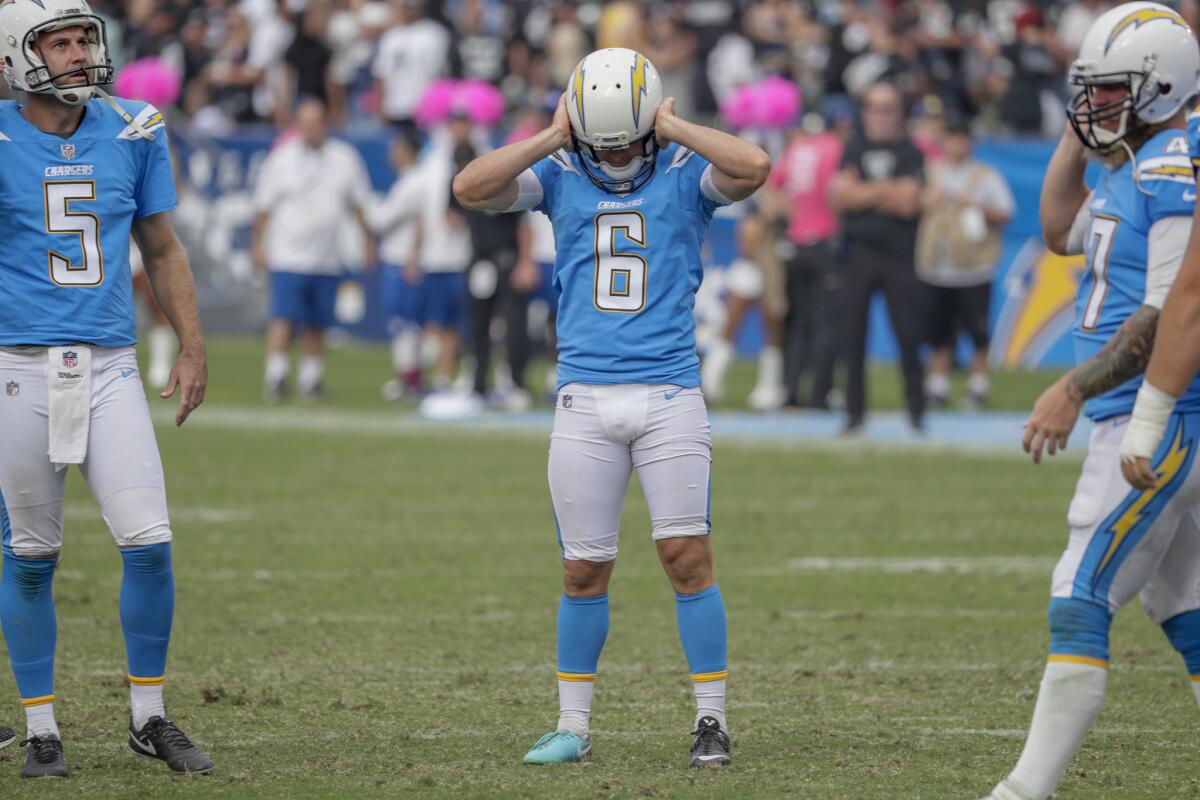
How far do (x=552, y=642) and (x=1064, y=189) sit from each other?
3.09m

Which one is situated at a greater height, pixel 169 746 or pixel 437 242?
pixel 437 242

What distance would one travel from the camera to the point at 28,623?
580 centimetres

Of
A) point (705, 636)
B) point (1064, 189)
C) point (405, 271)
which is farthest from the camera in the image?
point (405, 271)

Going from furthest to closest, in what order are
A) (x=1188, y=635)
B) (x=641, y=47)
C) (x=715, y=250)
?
(x=715, y=250)
(x=641, y=47)
(x=1188, y=635)

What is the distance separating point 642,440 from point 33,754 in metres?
2.03

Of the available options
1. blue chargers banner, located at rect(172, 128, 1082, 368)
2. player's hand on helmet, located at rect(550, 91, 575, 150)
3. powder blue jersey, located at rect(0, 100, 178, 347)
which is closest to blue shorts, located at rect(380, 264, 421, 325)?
blue chargers banner, located at rect(172, 128, 1082, 368)

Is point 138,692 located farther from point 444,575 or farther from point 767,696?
point 444,575

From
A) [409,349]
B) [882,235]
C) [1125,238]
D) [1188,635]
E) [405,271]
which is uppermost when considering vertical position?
[1125,238]

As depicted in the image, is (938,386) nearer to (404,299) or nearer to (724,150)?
A: (404,299)

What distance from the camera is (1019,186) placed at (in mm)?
20078

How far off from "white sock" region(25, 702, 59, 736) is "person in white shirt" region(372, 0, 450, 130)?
55.9ft

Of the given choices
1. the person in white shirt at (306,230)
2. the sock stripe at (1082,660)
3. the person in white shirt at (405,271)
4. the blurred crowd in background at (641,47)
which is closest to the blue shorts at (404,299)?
the person in white shirt at (405,271)

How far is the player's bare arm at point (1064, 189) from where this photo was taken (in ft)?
17.9

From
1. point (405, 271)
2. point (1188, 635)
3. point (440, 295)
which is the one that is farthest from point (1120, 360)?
point (405, 271)
